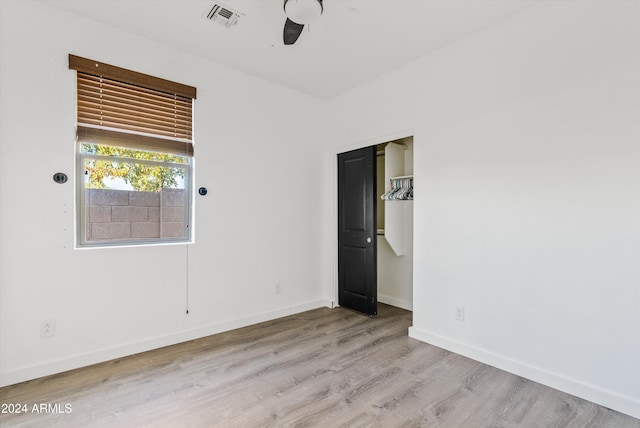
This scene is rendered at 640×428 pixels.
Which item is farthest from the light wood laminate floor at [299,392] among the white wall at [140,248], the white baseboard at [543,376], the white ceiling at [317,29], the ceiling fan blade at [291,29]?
the white ceiling at [317,29]

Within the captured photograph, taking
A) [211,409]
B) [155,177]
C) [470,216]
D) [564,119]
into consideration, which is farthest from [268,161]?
[564,119]

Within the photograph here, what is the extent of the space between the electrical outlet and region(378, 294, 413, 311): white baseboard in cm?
362

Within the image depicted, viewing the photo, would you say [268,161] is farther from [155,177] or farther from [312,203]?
[155,177]

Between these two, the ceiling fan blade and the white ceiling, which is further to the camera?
the white ceiling

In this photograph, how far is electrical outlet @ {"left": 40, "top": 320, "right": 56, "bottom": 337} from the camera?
2334 mm

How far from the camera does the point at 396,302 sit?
13.7 ft

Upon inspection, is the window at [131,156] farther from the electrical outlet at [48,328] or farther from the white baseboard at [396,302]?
the white baseboard at [396,302]

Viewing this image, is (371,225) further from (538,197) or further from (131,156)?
(131,156)

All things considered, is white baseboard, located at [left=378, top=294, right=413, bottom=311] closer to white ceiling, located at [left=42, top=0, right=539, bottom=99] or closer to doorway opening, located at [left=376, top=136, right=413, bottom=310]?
doorway opening, located at [left=376, top=136, right=413, bottom=310]

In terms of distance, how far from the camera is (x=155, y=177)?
9.60 ft

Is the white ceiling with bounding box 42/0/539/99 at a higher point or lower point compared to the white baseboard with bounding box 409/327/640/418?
higher

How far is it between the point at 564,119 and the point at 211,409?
10.3 ft

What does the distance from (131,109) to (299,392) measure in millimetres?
2794

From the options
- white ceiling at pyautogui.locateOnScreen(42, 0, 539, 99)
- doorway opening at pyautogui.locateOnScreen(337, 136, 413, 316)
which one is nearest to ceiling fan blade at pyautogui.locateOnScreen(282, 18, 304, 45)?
white ceiling at pyautogui.locateOnScreen(42, 0, 539, 99)
